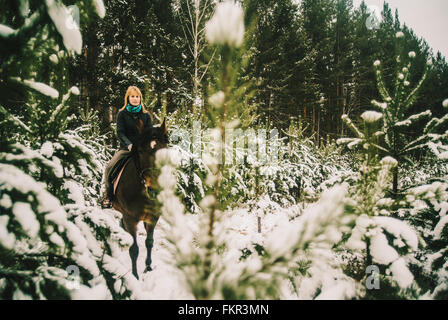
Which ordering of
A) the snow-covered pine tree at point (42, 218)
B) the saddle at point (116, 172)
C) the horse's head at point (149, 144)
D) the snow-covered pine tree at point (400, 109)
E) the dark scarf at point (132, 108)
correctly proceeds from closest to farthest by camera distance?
the snow-covered pine tree at point (42, 218) → the snow-covered pine tree at point (400, 109) → the horse's head at point (149, 144) → the saddle at point (116, 172) → the dark scarf at point (132, 108)

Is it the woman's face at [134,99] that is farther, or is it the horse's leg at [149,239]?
the woman's face at [134,99]

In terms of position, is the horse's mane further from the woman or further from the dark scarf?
the dark scarf

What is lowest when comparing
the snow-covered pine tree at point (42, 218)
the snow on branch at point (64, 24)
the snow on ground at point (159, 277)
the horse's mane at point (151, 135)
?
the snow on ground at point (159, 277)

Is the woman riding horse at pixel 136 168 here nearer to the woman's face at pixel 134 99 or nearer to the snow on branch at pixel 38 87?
the woman's face at pixel 134 99

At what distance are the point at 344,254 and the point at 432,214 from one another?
134cm

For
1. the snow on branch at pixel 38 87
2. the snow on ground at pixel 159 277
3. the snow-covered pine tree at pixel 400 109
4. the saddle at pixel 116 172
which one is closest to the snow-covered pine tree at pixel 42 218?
the snow on branch at pixel 38 87

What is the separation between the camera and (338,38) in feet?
73.2

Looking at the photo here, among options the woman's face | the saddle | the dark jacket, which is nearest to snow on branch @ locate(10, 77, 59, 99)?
the saddle

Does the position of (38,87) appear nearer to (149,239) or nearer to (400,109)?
(149,239)
